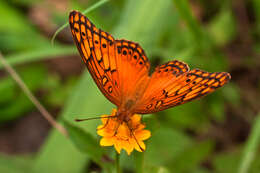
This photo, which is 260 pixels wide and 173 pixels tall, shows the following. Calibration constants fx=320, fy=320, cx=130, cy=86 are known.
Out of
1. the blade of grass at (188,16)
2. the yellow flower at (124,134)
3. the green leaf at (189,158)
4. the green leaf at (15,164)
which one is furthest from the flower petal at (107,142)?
the blade of grass at (188,16)

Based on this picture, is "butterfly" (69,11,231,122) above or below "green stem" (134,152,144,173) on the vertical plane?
above

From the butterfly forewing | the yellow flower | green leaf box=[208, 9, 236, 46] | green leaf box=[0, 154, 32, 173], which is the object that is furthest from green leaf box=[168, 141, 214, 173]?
green leaf box=[208, 9, 236, 46]

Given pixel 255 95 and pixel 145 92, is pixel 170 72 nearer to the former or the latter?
pixel 145 92

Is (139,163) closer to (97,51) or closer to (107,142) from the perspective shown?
(107,142)

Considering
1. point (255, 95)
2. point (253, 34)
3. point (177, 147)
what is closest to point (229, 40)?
point (253, 34)

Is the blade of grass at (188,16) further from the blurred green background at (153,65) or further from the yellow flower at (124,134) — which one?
the yellow flower at (124,134)

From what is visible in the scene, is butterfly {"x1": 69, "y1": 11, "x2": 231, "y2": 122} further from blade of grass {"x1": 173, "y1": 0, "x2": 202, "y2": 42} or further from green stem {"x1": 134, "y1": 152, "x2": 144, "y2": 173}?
blade of grass {"x1": 173, "y1": 0, "x2": 202, "y2": 42}

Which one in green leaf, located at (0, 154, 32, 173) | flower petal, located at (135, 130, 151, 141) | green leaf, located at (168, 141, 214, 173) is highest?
flower petal, located at (135, 130, 151, 141)
